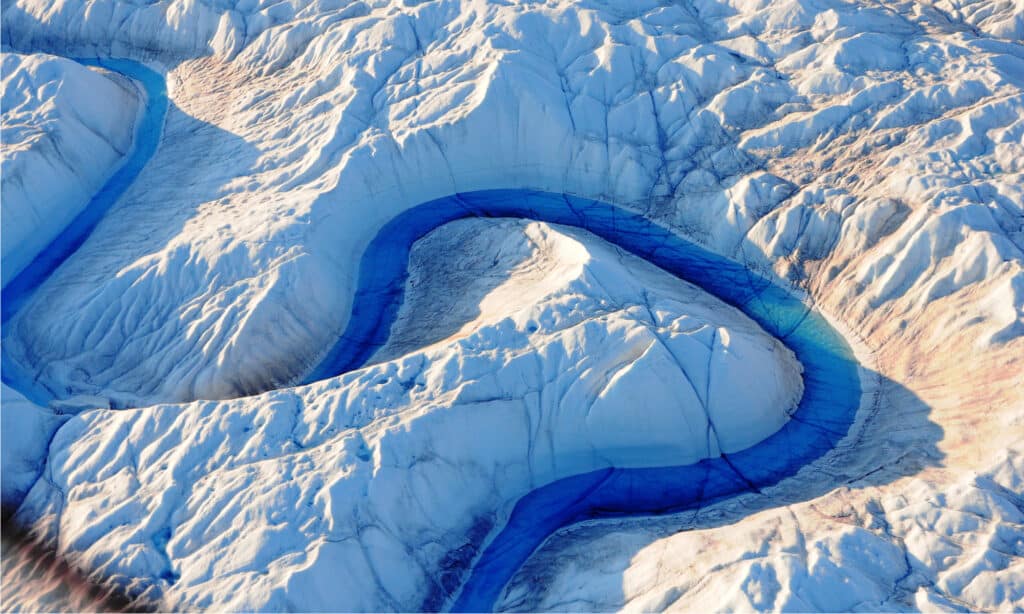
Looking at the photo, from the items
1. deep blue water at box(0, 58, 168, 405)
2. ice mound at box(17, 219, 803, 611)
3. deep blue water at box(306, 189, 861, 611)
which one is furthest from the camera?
deep blue water at box(0, 58, 168, 405)

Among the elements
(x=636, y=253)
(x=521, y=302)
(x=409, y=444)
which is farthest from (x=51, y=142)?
(x=636, y=253)

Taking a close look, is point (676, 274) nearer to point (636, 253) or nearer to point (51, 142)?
point (636, 253)

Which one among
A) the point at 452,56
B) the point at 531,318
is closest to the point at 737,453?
the point at 531,318

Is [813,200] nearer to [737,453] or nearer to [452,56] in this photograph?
[737,453]

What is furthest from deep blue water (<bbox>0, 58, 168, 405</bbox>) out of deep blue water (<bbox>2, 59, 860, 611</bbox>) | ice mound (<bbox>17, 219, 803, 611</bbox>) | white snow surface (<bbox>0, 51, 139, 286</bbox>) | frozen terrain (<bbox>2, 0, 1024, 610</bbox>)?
ice mound (<bbox>17, 219, 803, 611</bbox>)

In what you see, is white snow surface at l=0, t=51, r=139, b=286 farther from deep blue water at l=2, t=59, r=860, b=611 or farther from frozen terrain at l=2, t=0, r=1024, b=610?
deep blue water at l=2, t=59, r=860, b=611

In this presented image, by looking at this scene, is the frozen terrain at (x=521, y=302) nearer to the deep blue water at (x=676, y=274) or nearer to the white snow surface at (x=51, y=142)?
the white snow surface at (x=51, y=142)
